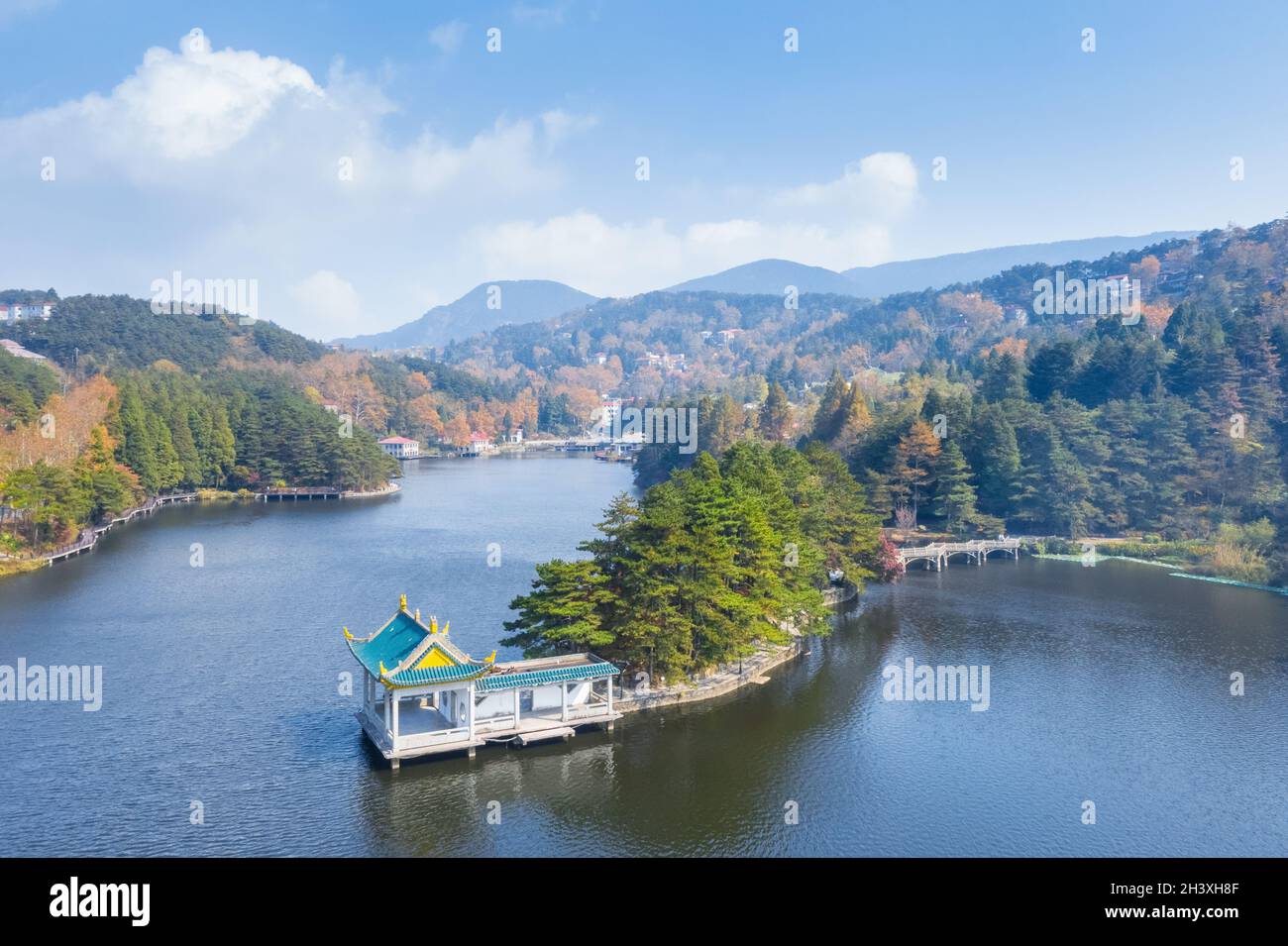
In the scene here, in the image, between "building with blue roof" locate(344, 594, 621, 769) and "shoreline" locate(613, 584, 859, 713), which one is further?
"shoreline" locate(613, 584, 859, 713)

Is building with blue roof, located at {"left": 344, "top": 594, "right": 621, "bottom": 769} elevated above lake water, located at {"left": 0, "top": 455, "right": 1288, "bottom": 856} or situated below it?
above

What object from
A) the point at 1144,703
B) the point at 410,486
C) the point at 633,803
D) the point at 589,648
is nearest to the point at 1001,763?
the point at 1144,703

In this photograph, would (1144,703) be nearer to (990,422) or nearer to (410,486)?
(990,422)

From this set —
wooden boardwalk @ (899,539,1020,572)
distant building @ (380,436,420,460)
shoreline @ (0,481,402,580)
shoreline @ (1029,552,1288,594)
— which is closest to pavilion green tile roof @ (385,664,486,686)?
wooden boardwalk @ (899,539,1020,572)

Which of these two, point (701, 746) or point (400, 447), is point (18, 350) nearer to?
point (400, 447)

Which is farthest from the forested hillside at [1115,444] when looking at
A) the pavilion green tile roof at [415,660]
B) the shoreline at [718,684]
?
the pavilion green tile roof at [415,660]

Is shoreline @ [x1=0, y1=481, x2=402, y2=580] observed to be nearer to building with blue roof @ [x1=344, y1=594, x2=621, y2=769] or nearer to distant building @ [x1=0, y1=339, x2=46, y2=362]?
building with blue roof @ [x1=344, y1=594, x2=621, y2=769]
